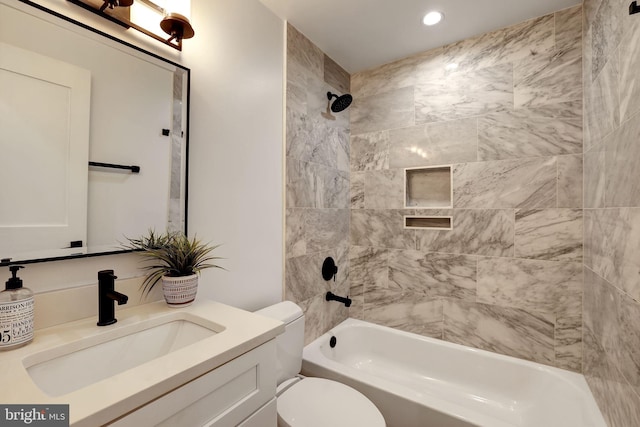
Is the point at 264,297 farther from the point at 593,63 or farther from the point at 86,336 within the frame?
the point at 593,63

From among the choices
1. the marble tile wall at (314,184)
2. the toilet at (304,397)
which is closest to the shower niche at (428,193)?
the marble tile wall at (314,184)

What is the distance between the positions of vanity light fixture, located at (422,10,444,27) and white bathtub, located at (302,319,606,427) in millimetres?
2121

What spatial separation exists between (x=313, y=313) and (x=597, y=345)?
59.9 inches

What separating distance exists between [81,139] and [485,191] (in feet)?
6.94

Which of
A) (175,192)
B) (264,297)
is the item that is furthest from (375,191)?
(175,192)

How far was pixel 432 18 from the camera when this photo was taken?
1.74 meters

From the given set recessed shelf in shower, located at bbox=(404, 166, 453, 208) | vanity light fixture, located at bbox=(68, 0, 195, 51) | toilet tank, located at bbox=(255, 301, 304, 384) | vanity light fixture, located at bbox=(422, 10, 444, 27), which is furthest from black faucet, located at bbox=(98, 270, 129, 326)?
vanity light fixture, located at bbox=(422, 10, 444, 27)

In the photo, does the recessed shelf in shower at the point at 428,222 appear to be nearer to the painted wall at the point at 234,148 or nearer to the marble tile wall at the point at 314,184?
the marble tile wall at the point at 314,184

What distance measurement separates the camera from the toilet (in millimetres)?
1214

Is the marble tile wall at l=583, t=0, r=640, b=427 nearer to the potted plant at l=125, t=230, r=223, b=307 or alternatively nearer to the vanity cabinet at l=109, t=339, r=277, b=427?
the vanity cabinet at l=109, t=339, r=277, b=427

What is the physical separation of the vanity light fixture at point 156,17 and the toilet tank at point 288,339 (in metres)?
1.29

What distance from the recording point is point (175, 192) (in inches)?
46.6

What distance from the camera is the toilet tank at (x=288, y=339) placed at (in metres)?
1.44

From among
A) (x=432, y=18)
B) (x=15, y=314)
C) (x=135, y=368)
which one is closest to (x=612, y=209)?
(x=432, y=18)
